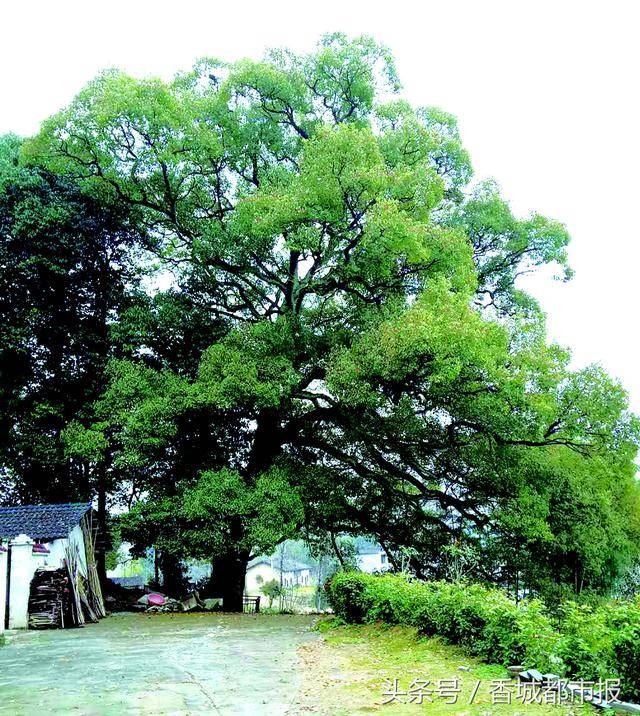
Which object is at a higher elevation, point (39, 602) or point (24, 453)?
point (24, 453)

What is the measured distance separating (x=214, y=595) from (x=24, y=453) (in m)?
6.16

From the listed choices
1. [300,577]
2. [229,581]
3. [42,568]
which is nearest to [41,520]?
[42,568]

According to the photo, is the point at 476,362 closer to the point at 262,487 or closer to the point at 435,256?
the point at 435,256

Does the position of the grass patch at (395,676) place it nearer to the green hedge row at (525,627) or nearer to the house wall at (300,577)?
the green hedge row at (525,627)

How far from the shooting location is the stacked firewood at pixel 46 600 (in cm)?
1179

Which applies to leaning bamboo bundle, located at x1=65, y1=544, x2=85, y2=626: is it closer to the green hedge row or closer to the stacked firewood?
the stacked firewood

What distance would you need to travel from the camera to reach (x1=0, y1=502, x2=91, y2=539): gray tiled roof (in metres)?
12.4

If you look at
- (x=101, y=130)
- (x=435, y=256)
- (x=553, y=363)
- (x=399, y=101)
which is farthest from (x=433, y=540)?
(x=101, y=130)

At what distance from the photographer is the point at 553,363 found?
12.9m

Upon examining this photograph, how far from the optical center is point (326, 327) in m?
16.0

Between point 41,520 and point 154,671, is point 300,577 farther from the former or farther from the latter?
point 154,671

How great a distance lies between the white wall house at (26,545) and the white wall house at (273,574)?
3359cm

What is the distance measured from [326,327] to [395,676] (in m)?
10.6

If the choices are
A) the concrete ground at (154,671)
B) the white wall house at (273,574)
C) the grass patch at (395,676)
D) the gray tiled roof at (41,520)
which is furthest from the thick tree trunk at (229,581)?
the white wall house at (273,574)
